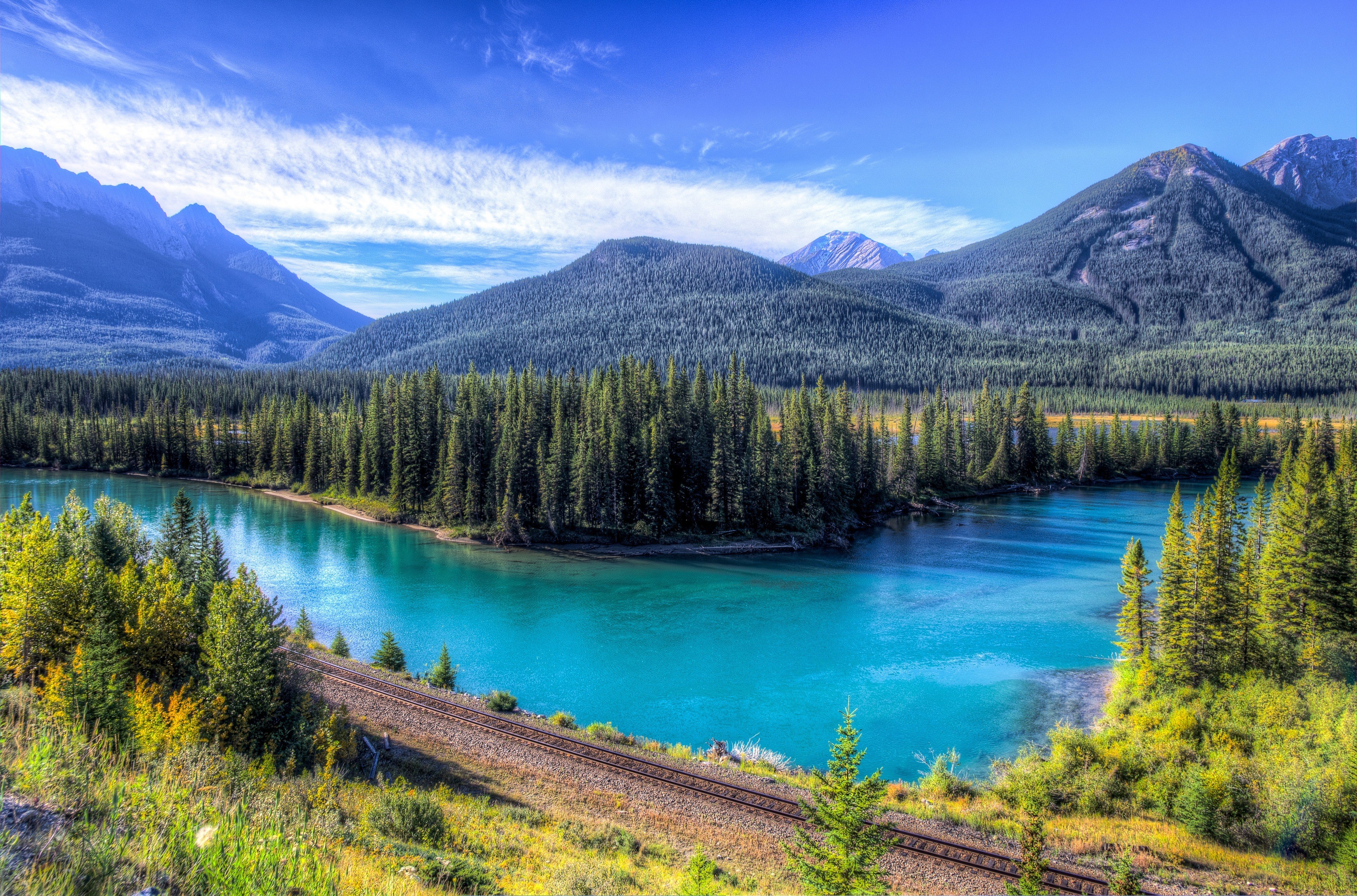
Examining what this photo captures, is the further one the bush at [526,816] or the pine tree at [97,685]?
the bush at [526,816]

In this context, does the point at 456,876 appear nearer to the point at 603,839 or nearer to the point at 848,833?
the point at 603,839

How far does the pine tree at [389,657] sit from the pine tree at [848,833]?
2614 centimetres

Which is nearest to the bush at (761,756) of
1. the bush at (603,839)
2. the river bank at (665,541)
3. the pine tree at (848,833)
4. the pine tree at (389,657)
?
the bush at (603,839)

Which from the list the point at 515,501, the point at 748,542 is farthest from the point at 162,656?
the point at 748,542

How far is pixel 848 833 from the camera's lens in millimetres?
12969

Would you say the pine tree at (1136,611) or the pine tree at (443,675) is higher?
the pine tree at (1136,611)

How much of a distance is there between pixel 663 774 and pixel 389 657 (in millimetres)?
18655

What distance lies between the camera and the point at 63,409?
466ft

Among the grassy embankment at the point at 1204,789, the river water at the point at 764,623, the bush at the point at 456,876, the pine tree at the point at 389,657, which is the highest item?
the bush at the point at 456,876

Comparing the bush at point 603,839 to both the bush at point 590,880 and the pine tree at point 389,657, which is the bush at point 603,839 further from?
the pine tree at point 389,657

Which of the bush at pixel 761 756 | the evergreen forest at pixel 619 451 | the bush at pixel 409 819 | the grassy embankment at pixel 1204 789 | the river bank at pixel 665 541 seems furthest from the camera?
the evergreen forest at pixel 619 451

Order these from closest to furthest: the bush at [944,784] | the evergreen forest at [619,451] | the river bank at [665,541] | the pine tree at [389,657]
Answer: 1. the bush at [944,784]
2. the pine tree at [389,657]
3. the river bank at [665,541]
4. the evergreen forest at [619,451]

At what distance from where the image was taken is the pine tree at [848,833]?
1266cm

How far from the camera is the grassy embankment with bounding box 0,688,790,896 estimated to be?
4922 millimetres
